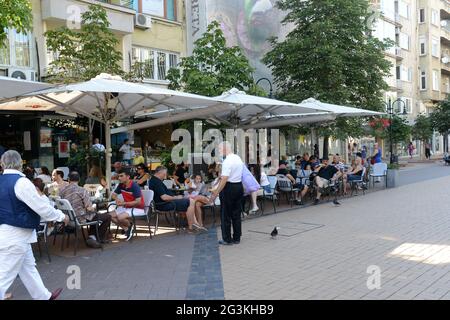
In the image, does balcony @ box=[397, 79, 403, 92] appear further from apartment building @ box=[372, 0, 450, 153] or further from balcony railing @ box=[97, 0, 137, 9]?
balcony railing @ box=[97, 0, 137, 9]

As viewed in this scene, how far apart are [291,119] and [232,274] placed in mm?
9677

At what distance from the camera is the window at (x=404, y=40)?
138ft

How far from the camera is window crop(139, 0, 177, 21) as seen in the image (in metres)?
19.9

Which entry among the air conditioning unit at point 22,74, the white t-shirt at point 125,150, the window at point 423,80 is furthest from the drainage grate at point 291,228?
the window at point 423,80

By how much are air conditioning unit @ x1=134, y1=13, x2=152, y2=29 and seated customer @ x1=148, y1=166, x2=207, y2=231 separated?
1136 cm

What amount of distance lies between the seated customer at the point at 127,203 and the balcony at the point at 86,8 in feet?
30.6

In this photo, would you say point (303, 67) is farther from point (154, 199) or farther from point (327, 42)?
point (154, 199)

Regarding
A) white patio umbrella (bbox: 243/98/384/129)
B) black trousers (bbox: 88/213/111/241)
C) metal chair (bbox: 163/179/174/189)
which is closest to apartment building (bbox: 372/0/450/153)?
white patio umbrella (bbox: 243/98/384/129)

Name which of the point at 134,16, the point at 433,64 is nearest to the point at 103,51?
the point at 134,16

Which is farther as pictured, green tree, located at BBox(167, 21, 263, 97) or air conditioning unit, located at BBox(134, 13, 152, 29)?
air conditioning unit, located at BBox(134, 13, 152, 29)

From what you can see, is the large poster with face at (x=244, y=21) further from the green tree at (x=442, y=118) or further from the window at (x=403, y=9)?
the window at (x=403, y=9)

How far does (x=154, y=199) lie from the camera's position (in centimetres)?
902

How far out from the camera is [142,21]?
18891 millimetres

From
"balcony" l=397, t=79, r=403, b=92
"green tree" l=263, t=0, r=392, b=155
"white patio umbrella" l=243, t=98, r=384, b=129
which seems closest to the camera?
"white patio umbrella" l=243, t=98, r=384, b=129
